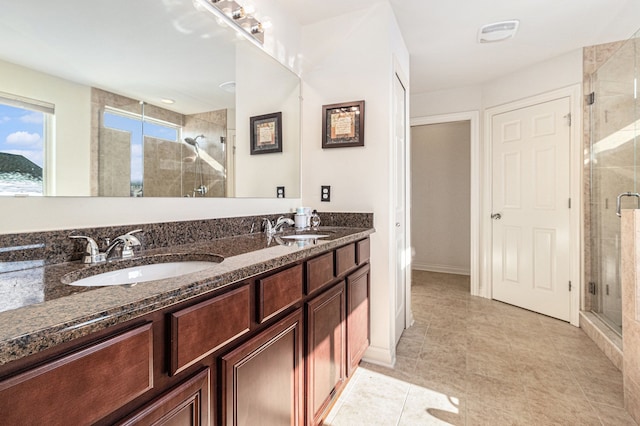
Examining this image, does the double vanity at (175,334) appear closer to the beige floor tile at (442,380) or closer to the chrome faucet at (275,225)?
the chrome faucet at (275,225)

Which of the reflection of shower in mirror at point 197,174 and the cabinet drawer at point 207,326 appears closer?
the cabinet drawer at point 207,326

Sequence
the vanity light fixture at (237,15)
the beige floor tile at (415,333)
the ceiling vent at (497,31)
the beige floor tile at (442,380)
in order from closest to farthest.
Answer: the vanity light fixture at (237,15) → the beige floor tile at (442,380) → the ceiling vent at (497,31) → the beige floor tile at (415,333)

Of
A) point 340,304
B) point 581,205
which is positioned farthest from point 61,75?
point 581,205

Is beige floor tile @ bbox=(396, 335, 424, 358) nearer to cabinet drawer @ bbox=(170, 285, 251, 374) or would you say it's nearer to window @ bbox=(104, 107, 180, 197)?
cabinet drawer @ bbox=(170, 285, 251, 374)

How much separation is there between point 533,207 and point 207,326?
334cm

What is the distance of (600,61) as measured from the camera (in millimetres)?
2633

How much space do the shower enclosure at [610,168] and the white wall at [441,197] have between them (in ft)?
6.26

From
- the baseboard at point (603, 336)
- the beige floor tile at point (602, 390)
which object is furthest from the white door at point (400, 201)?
the baseboard at point (603, 336)

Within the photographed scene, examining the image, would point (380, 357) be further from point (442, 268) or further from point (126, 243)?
point (442, 268)

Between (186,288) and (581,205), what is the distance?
3.32 metres

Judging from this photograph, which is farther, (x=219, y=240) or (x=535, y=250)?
(x=535, y=250)

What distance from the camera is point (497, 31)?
2414 millimetres

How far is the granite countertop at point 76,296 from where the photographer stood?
44 centimetres

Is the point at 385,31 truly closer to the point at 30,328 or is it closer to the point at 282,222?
the point at 282,222
